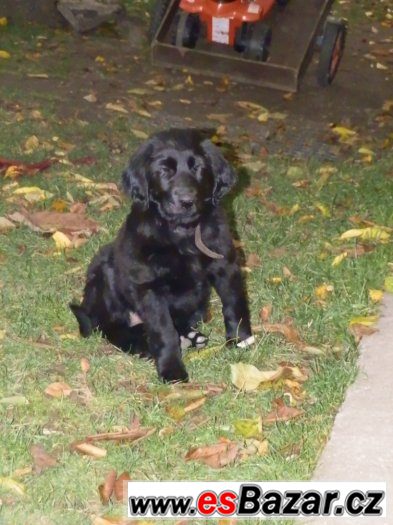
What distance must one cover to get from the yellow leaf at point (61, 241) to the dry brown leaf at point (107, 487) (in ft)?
7.69

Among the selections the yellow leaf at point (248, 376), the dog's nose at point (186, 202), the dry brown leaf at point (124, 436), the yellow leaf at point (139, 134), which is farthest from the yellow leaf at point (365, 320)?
the yellow leaf at point (139, 134)

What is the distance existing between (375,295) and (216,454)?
1602mm

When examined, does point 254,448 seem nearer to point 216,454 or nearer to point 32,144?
point 216,454

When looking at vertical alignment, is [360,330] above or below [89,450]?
above

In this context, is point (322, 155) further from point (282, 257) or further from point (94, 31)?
point (94, 31)

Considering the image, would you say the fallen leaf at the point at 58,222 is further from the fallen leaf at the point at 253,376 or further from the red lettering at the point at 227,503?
the red lettering at the point at 227,503

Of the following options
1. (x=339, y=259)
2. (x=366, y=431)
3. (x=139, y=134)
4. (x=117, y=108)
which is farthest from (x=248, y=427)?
(x=117, y=108)

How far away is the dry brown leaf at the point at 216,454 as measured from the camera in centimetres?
392

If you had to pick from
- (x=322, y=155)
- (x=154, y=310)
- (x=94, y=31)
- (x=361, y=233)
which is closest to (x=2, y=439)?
(x=154, y=310)

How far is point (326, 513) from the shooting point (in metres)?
3.49

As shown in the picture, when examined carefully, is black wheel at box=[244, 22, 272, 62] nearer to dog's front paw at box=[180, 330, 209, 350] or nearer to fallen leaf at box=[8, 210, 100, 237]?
fallen leaf at box=[8, 210, 100, 237]

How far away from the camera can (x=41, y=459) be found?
3943 millimetres

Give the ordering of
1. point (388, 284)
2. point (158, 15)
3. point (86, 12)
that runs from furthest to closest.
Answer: point (86, 12)
point (158, 15)
point (388, 284)

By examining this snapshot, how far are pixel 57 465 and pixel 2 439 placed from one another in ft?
1.03
